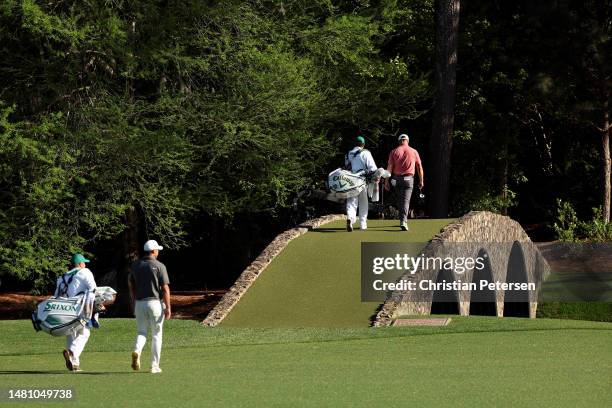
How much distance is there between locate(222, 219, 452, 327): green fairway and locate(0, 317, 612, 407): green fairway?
30.2 inches

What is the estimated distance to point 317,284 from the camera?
25.1 meters

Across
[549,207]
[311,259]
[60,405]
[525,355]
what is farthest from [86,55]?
[549,207]

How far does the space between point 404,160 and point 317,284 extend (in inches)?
126

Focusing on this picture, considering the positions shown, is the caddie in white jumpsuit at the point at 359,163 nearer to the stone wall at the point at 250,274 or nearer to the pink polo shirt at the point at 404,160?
the pink polo shirt at the point at 404,160

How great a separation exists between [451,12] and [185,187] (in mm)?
9683

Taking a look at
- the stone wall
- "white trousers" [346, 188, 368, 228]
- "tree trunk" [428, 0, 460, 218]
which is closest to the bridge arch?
"white trousers" [346, 188, 368, 228]

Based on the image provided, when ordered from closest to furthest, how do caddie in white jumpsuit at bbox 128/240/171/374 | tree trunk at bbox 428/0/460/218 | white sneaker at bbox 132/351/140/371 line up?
caddie in white jumpsuit at bbox 128/240/171/374 → white sneaker at bbox 132/351/140/371 → tree trunk at bbox 428/0/460/218

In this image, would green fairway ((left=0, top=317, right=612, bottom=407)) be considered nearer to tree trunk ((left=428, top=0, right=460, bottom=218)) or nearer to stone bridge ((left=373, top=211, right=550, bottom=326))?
stone bridge ((left=373, top=211, right=550, bottom=326))

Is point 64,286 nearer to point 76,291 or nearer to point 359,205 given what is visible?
point 76,291

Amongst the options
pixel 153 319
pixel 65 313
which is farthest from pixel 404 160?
pixel 65 313

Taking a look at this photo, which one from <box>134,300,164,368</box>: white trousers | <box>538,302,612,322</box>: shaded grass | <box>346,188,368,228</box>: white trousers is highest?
<box>346,188,368,228</box>: white trousers

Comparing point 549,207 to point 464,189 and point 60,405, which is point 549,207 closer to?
point 464,189

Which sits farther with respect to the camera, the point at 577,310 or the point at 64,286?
the point at 577,310
